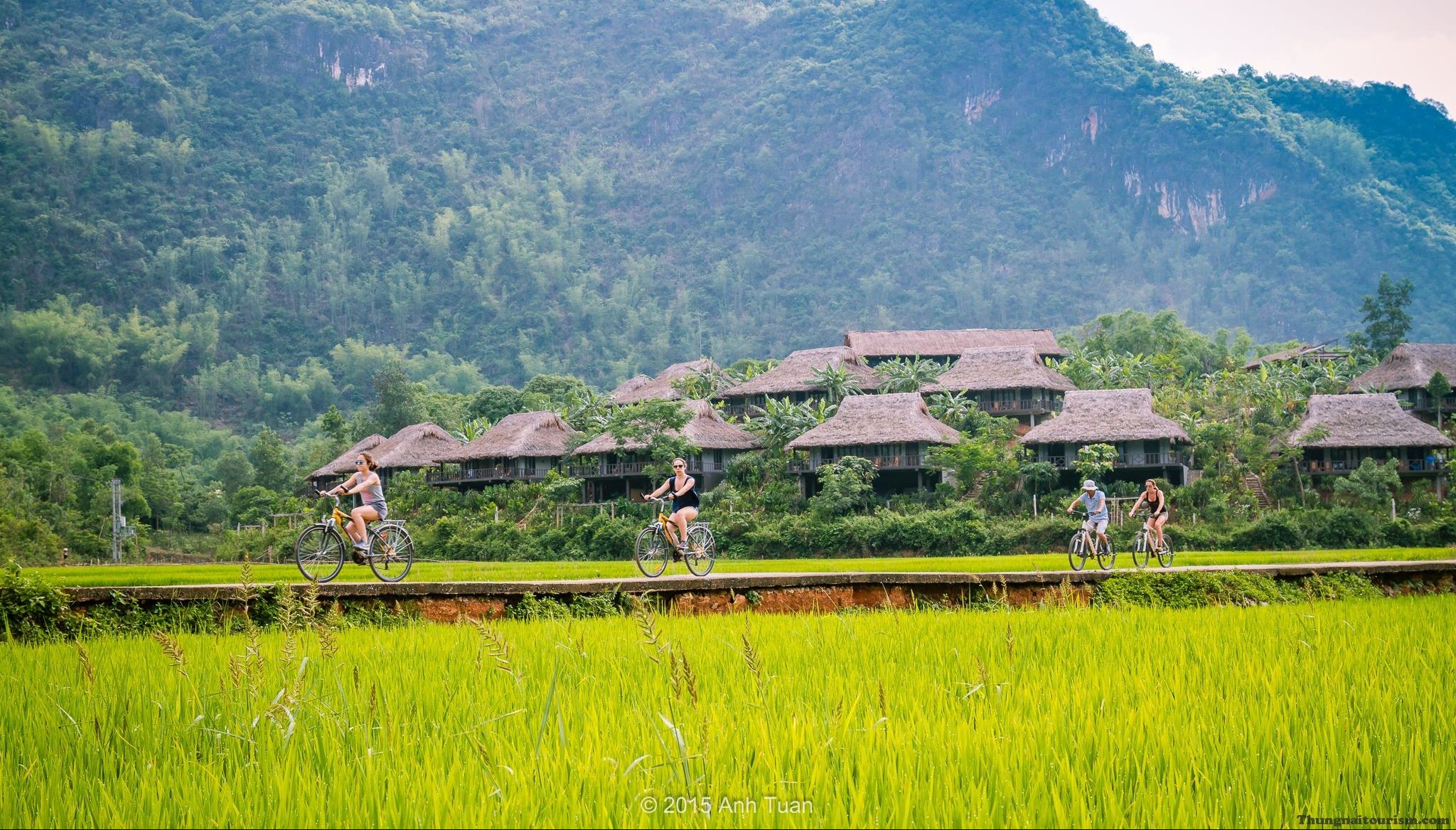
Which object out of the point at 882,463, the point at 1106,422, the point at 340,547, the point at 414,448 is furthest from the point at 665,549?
the point at 414,448

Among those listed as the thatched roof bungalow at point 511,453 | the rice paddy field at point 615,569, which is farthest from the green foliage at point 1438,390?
the thatched roof bungalow at point 511,453

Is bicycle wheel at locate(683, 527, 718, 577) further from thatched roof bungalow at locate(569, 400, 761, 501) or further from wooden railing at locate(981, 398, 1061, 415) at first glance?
wooden railing at locate(981, 398, 1061, 415)

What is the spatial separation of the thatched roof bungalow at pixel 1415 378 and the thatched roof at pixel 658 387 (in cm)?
2984

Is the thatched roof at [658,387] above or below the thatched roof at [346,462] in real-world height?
above

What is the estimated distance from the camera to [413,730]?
3.48m

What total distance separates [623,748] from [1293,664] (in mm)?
2913

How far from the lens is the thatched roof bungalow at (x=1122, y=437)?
131 feet

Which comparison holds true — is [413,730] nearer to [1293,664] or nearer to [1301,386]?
[1293,664]

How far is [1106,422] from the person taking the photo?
133 ft

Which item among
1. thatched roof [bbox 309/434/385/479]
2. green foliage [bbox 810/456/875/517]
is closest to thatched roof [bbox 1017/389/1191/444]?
green foliage [bbox 810/456/875/517]

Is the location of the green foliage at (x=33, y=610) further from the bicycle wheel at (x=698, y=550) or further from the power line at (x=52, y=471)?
the power line at (x=52, y=471)

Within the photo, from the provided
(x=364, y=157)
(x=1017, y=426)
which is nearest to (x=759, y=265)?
(x=364, y=157)

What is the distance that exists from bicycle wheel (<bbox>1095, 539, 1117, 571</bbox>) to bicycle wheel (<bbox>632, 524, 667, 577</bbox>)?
6.04 m

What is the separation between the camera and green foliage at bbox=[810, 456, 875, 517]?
35875 millimetres
